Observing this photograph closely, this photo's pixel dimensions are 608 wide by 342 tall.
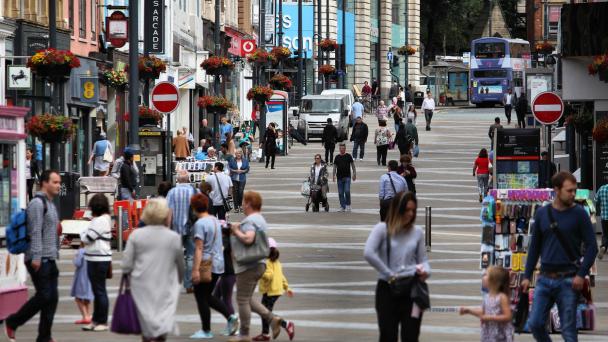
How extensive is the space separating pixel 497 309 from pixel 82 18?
3547cm

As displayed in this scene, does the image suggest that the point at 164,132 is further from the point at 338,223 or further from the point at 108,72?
the point at 108,72

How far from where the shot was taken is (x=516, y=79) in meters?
92.9

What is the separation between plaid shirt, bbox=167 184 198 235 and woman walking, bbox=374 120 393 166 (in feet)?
97.0

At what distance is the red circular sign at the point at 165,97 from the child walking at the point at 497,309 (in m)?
20.7

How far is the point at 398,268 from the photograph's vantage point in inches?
508

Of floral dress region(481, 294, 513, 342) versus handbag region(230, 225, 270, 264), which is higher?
handbag region(230, 225, 270, 264)

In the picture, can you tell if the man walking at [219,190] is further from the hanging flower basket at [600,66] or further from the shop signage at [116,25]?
the shop signage at [116,25]

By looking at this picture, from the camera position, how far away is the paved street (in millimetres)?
17516

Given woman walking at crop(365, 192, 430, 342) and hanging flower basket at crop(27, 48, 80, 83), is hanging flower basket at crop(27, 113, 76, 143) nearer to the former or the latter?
hanging flower basket at crop(27, 48, 80, 83)

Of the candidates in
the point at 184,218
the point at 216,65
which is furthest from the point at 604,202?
the point at 216,65

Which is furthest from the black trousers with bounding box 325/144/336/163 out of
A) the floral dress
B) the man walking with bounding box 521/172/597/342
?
the floral dress

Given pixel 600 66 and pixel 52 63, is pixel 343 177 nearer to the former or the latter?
pixel 52 63

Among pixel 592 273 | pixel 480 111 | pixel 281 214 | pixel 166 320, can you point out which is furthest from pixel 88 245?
pixel 480 111

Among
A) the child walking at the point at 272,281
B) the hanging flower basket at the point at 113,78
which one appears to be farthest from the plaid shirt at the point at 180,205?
the hanging flower basket at the point at 113,78
